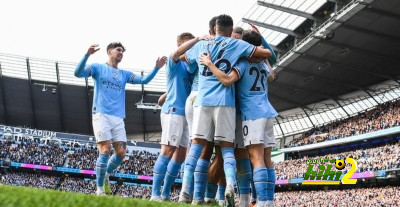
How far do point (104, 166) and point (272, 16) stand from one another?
931 inches

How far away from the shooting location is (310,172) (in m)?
34.9

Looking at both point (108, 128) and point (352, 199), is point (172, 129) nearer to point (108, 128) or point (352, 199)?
point (108, 128)

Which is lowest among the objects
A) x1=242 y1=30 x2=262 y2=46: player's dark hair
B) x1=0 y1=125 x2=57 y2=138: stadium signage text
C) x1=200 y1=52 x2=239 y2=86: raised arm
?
x1=0 y1=125 x2=57 y2=138: stadium signage text

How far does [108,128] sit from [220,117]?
9.93 feet

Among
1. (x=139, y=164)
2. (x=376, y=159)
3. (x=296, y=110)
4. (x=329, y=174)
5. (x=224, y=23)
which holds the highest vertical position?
(x=224, y=23)

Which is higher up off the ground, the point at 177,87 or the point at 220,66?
the point at 220,66

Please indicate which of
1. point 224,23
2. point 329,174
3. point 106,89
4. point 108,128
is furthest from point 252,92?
point 329,174

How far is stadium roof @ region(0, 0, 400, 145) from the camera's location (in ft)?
91.5

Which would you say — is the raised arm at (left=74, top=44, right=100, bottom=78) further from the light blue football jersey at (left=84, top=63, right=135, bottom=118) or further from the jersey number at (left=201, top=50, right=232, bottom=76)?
the jersey number at (left=201, top=50, right=232, bottom=76)

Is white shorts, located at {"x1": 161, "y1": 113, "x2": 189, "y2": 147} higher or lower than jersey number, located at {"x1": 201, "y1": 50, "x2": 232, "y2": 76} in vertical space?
lower

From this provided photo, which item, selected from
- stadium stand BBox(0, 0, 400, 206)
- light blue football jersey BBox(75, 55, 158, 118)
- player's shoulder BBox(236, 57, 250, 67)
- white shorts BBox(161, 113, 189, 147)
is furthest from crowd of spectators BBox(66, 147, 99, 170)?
player's shoulder BBox(236, 57, 250, 67)

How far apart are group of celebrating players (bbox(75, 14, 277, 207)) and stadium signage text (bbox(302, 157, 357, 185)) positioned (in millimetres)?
25824

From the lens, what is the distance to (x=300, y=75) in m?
36.8

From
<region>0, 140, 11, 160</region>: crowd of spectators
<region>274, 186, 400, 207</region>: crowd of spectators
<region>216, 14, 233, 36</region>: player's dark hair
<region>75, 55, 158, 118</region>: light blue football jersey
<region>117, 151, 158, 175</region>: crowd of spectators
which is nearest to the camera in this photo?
<region>216, 14, 233, 36</region>: player's dark hair
